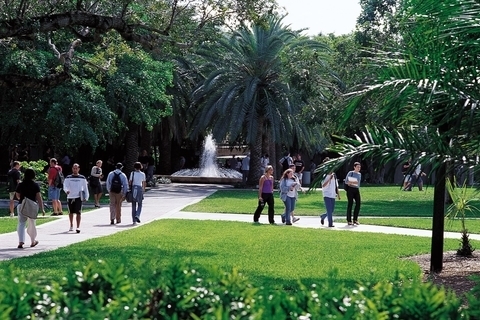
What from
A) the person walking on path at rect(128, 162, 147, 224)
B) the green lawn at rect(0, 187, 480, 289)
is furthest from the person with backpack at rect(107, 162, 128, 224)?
the green lawn at rect(0, 187, 480, 289)

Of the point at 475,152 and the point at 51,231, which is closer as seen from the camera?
the point at 475,152

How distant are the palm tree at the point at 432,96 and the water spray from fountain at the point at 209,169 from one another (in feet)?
126

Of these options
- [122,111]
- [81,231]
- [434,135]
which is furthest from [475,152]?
[122,111]

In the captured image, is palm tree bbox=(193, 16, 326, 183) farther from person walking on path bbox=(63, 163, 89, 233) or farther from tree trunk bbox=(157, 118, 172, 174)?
person walking on path bbox=(63, 163, 89, 233)

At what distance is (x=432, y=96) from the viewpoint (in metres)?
10.1

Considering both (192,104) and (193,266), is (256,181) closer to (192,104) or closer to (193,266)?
(192,104)

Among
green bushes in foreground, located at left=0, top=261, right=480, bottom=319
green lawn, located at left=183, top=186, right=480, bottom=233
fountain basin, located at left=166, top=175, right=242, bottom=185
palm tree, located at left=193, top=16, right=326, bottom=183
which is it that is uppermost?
palm tree, located at left=193, top=16, right=326, bottom=183

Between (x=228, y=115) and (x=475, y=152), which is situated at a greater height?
(x=228, y=115)

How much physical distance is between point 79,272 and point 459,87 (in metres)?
6.48

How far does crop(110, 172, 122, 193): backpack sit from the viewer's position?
21391 mm

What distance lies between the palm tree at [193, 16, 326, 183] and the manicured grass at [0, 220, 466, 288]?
18667mm

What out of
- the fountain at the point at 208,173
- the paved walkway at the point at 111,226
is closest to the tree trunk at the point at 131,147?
the fountain at the point at 208,173

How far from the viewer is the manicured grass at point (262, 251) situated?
11.8 m

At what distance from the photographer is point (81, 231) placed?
19.1 m
